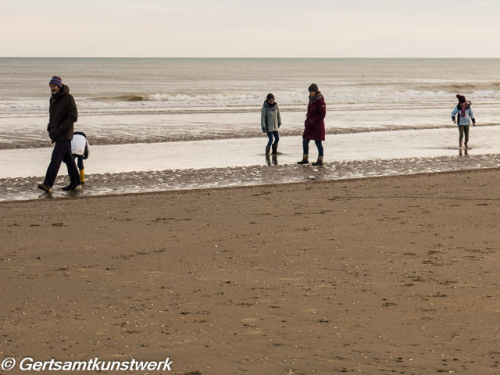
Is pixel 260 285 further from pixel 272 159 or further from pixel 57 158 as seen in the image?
pixel 272 159

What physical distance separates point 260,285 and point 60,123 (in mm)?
6059

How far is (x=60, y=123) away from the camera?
10438mm

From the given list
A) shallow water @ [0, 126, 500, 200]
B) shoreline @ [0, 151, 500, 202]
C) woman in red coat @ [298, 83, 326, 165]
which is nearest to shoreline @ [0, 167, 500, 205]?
shoreline @ [0, 151, 500, 202]

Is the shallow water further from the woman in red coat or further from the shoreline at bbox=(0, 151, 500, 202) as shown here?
the woman in red coat

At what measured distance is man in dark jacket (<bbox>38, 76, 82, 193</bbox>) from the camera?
10.3 metres

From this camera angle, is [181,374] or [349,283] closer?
[181,374]

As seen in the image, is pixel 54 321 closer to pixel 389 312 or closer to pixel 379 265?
pixel 389 312

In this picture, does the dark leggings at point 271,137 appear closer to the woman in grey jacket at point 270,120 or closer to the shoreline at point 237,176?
the woman in grey jacket at point 270,120

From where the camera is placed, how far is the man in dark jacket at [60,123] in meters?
10.3

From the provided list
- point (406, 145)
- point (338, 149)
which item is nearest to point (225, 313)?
point (338, 149)

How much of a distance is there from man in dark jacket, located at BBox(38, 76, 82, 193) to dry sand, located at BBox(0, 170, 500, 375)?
54.5 inches

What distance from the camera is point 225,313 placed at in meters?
4.66

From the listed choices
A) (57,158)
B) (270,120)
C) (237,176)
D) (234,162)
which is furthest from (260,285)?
(270,120)

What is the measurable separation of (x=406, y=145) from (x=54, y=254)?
12.6 metres
